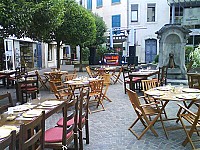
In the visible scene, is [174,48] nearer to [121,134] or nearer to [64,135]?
[121,134]

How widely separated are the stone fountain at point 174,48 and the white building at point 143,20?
35.8 ft

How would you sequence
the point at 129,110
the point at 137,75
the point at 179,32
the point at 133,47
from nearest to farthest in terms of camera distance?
the point at 129,110
the point at 137,75
the point at 179,32
the point at 133,47

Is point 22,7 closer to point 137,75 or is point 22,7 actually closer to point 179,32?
point 137,75

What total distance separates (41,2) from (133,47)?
13.1 meters

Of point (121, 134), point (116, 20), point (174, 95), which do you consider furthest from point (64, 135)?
point (116, 20)

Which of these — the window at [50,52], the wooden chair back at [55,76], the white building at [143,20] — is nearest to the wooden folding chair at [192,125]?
the wooden chair back at [55,76]

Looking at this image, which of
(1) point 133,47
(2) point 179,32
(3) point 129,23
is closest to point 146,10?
(3) point 129,23

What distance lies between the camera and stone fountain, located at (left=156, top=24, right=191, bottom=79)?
33.2ft

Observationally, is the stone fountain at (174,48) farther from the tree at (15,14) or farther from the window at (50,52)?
the window at (50,52)

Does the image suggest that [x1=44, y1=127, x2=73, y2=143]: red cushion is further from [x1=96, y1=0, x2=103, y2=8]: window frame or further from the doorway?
[x1=96, y1=0, x2=103, y2=8]: window frame

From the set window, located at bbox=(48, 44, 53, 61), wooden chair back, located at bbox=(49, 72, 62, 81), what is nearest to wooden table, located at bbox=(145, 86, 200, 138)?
wooden chair back, located at bbox=(49, 72, 62, 81)

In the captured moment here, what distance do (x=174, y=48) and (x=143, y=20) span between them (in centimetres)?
1273

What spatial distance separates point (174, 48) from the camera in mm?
10406

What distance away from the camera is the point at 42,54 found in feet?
64.6
